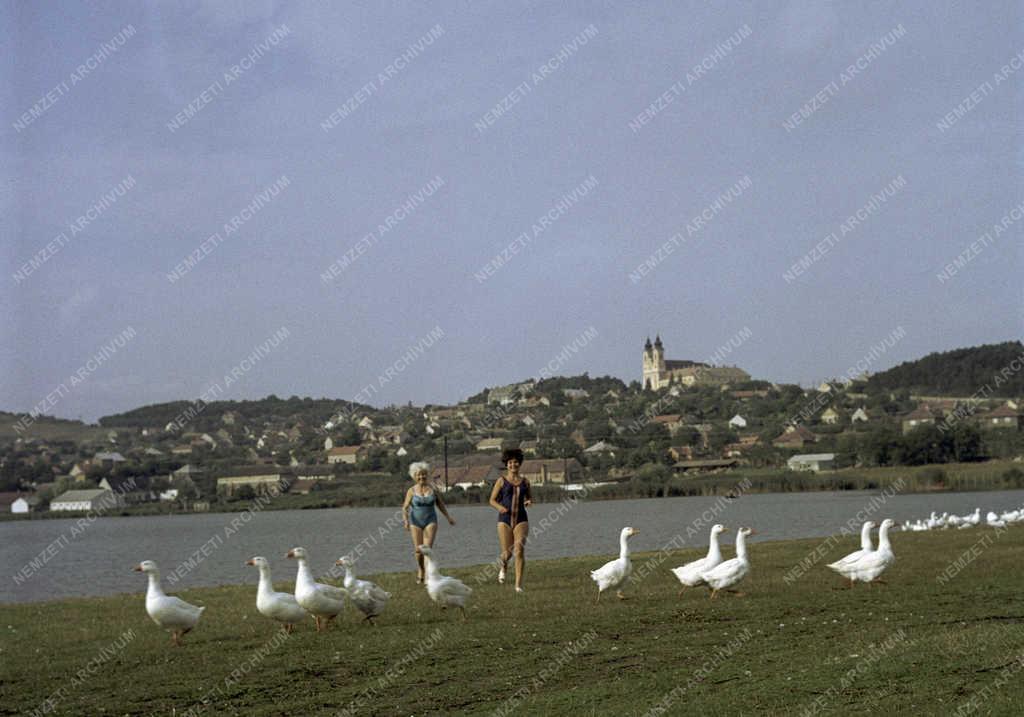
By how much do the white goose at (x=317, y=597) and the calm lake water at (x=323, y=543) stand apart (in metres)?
15.6

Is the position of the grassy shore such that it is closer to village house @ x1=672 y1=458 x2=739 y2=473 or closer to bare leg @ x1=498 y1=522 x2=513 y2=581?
bare leg @ x1=498 y1=522 x2=513 y2=581

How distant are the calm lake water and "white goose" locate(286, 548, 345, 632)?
15628 millimetres

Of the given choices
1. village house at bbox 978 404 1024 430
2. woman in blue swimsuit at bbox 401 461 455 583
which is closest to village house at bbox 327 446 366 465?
village house at bbox 978 404 1024 430

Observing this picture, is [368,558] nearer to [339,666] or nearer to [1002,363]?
[339,666]

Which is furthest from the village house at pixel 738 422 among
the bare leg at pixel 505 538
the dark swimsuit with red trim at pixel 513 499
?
the dark swimsuit with red trim at pixel 513 499

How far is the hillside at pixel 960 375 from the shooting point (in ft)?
539

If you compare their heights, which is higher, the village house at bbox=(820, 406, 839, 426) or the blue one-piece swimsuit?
the village house at bbox=(820, 406, 839, 426)

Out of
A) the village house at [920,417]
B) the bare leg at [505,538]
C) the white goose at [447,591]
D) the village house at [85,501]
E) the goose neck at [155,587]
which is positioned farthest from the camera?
the village house at [920,417]

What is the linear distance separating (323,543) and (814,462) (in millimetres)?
68990

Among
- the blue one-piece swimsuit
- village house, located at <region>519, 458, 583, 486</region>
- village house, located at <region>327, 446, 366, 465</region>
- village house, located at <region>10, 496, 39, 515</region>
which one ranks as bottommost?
village house, located at <region>519, 458, 583, 486</region>

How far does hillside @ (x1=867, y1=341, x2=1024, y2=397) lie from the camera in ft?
A: 539

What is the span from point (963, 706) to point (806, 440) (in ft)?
408

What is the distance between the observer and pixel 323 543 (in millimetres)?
53250

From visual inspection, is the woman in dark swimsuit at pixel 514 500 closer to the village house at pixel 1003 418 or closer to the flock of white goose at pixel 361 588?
the flock of white goose at pixel 361 588
